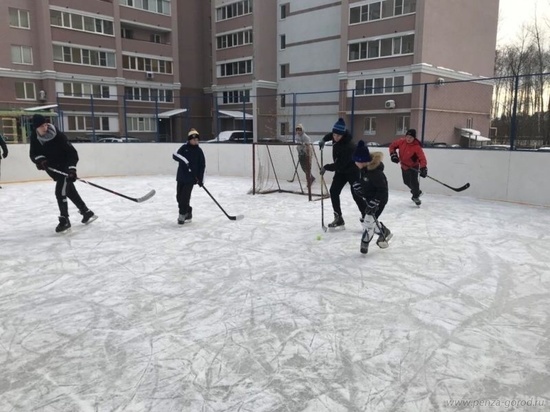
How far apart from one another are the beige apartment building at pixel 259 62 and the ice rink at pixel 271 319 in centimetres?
1526

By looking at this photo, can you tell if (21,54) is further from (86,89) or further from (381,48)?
(381,48)

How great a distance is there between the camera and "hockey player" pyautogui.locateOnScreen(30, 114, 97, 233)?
211 inches

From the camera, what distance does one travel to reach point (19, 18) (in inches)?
1091

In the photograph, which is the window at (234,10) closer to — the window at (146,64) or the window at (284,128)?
the window at (146,64)

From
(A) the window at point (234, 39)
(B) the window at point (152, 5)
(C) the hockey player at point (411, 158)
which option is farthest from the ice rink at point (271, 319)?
(B) the window at point (152, 5)

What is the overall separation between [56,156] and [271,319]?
3.85 metres

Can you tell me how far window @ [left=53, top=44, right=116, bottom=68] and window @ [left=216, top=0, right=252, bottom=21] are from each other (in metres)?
9.01

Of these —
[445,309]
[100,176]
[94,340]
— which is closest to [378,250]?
[445,309]

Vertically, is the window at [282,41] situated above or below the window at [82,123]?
above

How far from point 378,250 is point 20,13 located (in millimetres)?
30886

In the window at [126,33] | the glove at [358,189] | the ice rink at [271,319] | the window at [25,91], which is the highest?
the window at [126,33]

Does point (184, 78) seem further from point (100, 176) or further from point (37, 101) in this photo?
point (100, 176)

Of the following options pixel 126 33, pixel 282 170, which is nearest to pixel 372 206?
pixel 282 170

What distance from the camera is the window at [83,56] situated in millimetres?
29047
